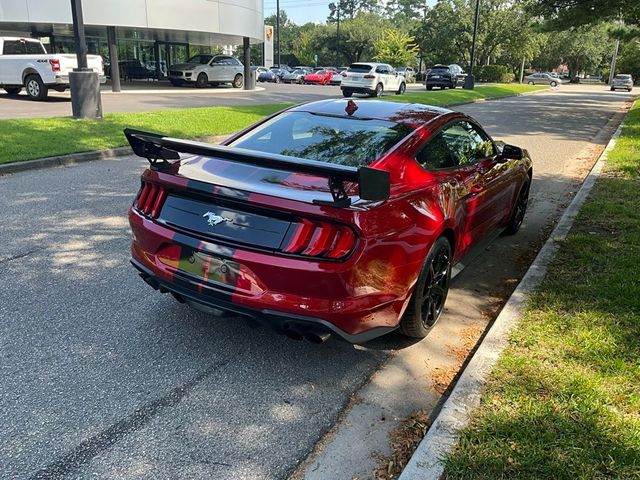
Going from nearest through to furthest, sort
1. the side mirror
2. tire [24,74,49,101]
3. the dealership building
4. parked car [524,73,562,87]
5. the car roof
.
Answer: the car roof, the side mirror, tire [24,74,49,101], the dealership building, parked car [524,73,562,87]

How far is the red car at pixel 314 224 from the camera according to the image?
2.90 meters

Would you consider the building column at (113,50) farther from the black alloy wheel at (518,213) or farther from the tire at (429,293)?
the tire at (429,293)

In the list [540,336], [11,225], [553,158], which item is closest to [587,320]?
[540,336]

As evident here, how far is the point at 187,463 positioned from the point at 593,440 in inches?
76.8

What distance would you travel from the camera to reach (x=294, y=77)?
157ft

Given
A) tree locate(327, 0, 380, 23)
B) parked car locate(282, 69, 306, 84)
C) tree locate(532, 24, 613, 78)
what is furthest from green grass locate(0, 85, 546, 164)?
tree locate(327, 0, 380, 23)

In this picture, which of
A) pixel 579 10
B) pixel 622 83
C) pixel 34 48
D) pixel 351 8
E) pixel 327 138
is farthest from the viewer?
pixel 351 8

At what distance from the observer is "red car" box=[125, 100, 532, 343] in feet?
9.51

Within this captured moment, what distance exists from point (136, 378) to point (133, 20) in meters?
24.9

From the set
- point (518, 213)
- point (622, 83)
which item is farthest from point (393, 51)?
point (518, 213)

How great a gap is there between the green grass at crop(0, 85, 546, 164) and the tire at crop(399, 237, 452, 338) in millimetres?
7335

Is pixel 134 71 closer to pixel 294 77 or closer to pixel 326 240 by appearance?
pixel 294 77

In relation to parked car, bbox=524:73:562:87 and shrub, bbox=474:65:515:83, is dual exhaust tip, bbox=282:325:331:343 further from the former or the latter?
parked car, bbox=524:73:562:87

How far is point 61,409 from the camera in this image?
2889 millimetres
